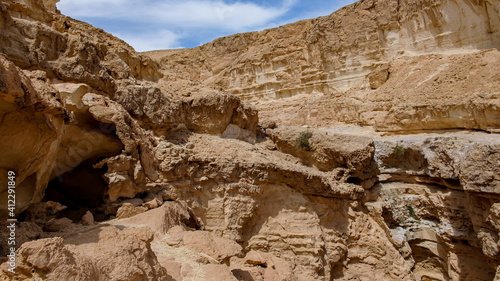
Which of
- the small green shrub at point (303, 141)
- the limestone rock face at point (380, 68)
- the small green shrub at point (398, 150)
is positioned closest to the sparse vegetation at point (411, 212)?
the small green shrub at point (398, 150)

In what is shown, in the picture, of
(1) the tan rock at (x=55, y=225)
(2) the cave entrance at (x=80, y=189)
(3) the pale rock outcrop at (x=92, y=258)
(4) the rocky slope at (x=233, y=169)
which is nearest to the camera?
(3) the pale rock outcrop at (x=92, y=258)

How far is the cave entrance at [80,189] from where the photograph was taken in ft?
21.0

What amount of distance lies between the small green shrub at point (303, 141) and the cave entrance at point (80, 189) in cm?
754

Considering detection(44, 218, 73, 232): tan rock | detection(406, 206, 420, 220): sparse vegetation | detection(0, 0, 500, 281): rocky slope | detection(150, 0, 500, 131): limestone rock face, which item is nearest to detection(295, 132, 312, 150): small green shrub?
detection(0, 0, 500, 281): rocky slope

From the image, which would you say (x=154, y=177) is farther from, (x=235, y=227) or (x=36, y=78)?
(x=36, y=78)

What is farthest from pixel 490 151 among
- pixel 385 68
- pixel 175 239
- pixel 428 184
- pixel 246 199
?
pixel 385 68

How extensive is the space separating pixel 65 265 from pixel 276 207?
689 centimetres

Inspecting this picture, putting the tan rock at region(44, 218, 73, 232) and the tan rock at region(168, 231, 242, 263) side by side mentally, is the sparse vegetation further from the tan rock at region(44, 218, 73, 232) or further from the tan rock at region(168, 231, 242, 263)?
the tan rock at region(44, 218, 73, 232)

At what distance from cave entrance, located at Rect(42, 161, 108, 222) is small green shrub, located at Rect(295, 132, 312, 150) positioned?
754 cm

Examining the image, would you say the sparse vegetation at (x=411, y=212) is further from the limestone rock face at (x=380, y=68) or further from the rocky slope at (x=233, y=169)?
the limestone rock face at (x=380, y=68)

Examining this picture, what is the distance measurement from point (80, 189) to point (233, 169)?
3606 mm

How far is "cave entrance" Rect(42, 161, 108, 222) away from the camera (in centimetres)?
641

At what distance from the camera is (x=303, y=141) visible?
12.5m

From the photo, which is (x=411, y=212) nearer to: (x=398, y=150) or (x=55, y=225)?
(x=398, y=150)
